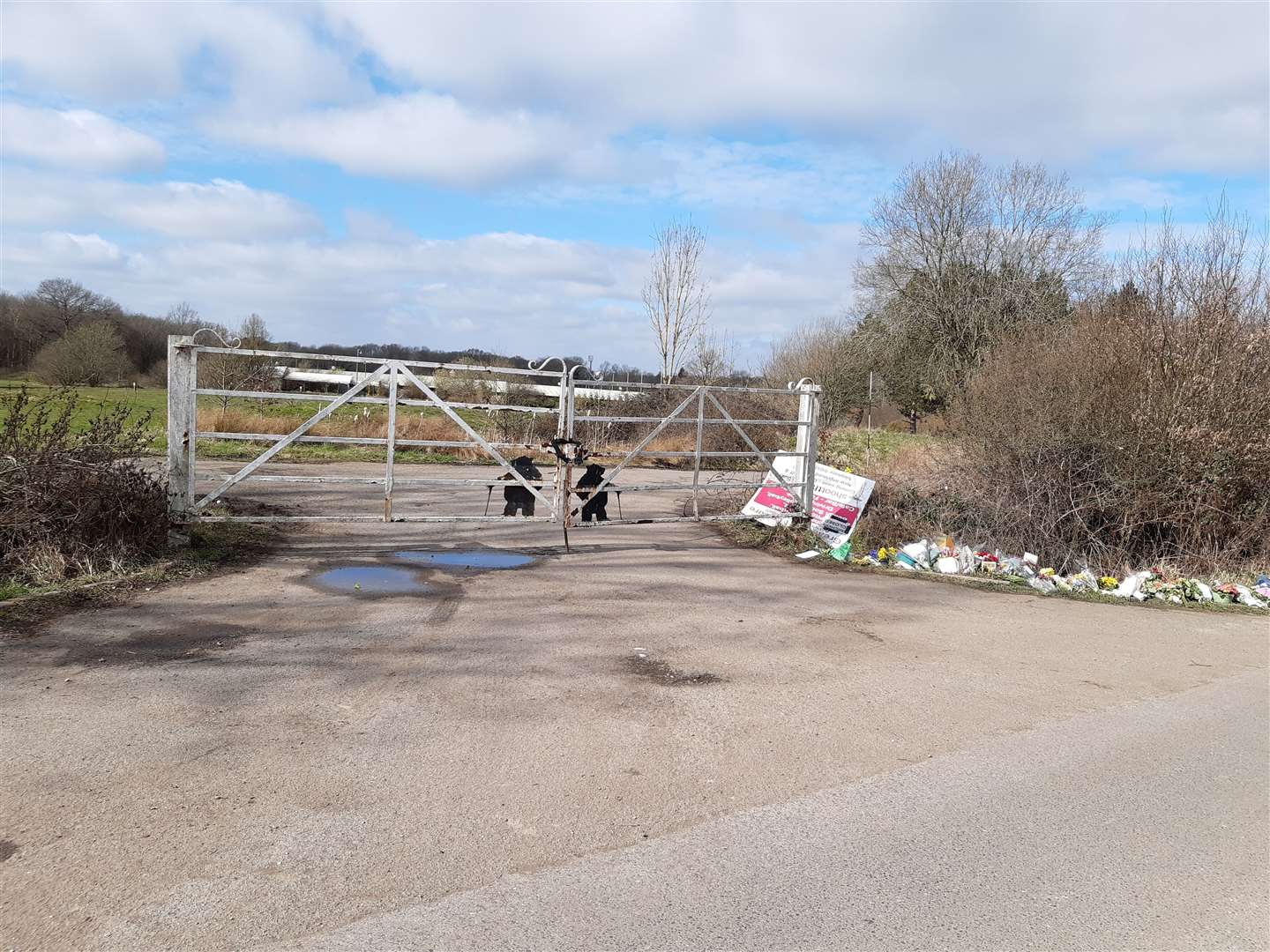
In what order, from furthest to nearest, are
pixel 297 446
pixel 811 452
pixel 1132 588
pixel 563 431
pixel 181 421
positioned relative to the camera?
pixel 297 446, pixel 811 452, pixel 563 431, pixel 1132 588, pixel 181 421

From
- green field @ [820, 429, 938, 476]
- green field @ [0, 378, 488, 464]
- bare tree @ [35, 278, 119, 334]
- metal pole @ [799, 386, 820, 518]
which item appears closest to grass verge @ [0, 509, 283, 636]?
metal pole @ [799, 386, 820, 518]

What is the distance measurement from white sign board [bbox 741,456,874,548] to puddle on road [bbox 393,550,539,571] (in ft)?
11.4

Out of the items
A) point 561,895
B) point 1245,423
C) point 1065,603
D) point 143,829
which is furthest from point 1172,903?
point 1245,423

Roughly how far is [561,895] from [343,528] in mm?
8923

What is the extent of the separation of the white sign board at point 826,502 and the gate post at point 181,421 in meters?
6.79

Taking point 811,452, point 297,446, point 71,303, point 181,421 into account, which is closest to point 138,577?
point 181,421

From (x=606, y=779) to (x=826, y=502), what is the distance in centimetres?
Result: 881

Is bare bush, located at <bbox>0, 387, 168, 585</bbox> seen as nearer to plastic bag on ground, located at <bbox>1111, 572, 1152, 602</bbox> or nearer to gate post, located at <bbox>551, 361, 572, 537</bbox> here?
gate post, located at <bbox>551, 361, 572, 537</bbox>

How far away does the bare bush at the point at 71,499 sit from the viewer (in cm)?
775

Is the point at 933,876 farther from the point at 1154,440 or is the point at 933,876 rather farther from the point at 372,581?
the point at 1154,440

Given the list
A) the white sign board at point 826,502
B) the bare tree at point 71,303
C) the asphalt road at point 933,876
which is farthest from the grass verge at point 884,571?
the bare tree at point 71,303

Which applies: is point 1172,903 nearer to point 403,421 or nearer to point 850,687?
point 850,687

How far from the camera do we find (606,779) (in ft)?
14.9

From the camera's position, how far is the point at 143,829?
377 centimetres
